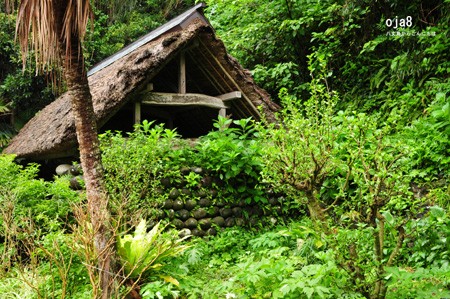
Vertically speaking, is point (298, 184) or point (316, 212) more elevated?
point (298, 184)

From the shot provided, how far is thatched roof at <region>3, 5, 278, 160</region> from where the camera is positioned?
5.88 m

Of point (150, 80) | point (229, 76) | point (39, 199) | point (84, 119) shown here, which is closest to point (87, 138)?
point (84, 119)

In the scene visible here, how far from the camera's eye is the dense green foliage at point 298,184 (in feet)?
10.5

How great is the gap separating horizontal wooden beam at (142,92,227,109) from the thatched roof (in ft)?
0.82

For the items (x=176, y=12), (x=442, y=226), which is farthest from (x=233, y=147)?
(x=176, y=12)

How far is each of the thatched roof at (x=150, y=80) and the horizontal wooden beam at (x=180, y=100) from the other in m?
0.25

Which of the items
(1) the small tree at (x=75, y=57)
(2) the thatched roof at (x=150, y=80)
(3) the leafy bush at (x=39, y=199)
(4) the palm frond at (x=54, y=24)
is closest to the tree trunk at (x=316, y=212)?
(1) the small tree at (x=75, y=57)

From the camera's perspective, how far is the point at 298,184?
350 cm

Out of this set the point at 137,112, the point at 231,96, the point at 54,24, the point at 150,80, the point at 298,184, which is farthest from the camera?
the point at 231,96

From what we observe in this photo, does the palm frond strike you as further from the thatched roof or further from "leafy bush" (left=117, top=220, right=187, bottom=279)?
"leafy bush" (left=117, top=220, right=187, bottom=279)

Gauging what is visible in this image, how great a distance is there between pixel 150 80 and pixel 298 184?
423 cm

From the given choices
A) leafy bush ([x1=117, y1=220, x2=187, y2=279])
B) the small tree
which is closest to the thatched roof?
the small tree

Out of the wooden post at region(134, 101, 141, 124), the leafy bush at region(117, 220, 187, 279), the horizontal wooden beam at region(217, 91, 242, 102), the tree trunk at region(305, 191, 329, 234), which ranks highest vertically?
the horizontal wooden beam at region(217, 91, 242, 102)

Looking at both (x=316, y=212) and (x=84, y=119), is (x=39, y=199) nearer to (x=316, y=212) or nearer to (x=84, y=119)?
(x=84, y=119)
